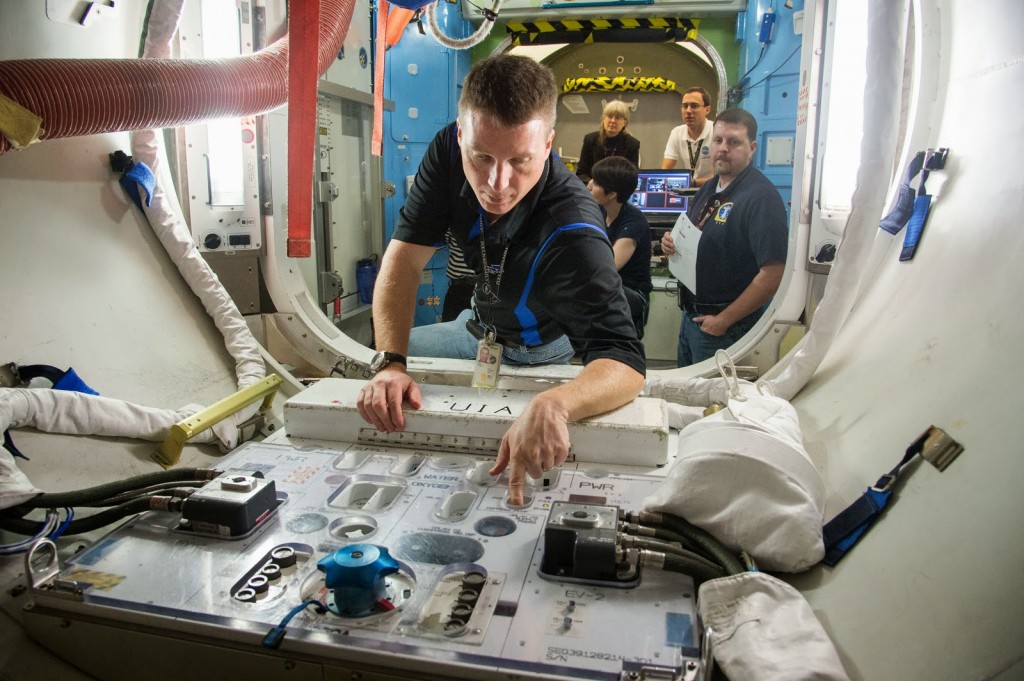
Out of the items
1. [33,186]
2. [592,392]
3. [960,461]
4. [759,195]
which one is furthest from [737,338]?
[33,186]

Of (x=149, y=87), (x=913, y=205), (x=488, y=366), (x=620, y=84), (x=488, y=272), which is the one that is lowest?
(x=488, y=366)

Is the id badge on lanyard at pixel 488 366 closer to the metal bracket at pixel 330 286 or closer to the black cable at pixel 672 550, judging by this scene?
the black cable at pixel 672 550

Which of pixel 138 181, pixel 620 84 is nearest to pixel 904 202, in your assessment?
pixel 138 181

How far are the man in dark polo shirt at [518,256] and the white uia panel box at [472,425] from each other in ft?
0.17

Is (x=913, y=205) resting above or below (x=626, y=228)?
above

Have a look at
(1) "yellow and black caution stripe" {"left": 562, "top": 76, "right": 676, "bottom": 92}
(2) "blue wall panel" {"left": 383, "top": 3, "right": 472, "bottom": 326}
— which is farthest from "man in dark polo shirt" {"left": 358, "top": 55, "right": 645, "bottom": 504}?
(1) "yellow and black caution stripe" {"left": 562, "top": 76, "right": 676, "bottom": 92}

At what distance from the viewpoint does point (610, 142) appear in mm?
6137

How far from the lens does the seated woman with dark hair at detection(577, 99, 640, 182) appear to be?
20.0 ft

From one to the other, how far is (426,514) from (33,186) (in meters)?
1.71

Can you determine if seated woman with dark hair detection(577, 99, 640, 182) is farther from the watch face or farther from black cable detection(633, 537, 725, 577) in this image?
black cable detection(633, 537, 725, 577)

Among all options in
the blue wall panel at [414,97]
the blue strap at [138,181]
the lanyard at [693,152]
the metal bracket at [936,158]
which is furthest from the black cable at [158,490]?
the lanyard at [693,152]

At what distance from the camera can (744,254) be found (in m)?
3.62

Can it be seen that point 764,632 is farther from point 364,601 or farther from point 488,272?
point 488,272

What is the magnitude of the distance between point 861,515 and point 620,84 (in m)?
6.16
